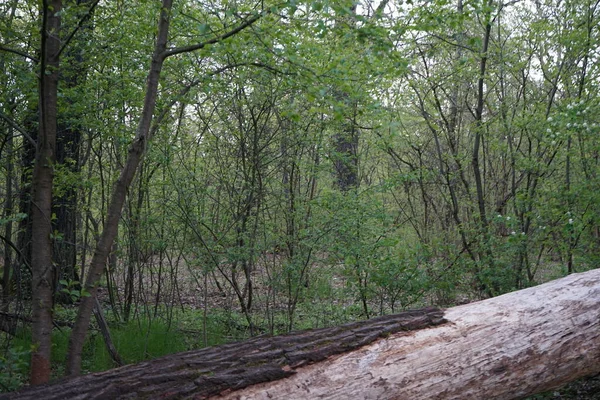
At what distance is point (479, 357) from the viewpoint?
3117 mm

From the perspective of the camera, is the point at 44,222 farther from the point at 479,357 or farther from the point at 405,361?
the point at 479,357

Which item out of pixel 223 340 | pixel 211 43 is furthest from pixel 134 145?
pixel 223 340

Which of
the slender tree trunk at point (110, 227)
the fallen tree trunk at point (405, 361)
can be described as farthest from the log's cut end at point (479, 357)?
the slender tree trunk at point (110, 227)

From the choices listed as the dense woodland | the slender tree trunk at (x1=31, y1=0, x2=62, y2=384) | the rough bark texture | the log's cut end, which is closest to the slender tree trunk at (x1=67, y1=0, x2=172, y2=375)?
the slender tree trunk at (x1=31, y1=0, x2=62, y2=384)

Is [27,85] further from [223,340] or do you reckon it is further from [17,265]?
[223,340]

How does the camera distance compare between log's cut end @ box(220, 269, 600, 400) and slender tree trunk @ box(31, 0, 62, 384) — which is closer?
log's cut end @ box(220, 269, 600, 400)

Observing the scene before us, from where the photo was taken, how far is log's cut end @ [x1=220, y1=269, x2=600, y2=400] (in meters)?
2.80

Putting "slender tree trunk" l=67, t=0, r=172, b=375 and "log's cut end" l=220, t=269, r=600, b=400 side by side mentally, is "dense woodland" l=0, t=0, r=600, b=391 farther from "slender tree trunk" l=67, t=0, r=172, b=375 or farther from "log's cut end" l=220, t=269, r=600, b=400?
"log's cut end" l=220, t=269, r=600, b=400

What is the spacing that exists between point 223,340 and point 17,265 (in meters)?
2.51

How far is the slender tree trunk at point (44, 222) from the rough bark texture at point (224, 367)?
1.17 metres

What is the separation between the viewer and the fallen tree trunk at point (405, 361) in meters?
2.65

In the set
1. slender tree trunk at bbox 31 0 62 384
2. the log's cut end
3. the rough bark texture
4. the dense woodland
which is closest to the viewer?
the rough bark texture

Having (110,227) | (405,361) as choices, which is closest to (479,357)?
(405,361)

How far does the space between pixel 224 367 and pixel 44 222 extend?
1959mm
